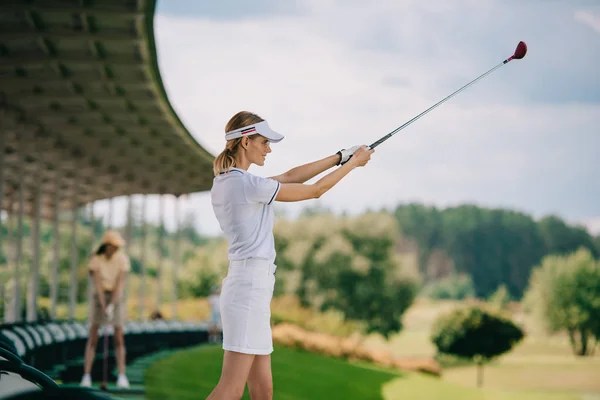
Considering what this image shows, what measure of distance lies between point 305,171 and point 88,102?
1251 centimetres

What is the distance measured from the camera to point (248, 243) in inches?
167

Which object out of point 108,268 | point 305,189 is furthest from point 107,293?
point 305,189

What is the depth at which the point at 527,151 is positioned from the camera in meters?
128

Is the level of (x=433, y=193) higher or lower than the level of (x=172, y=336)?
higher

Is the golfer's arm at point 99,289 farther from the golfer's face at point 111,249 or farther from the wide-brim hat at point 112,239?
the wide-brim hat at point 112,239

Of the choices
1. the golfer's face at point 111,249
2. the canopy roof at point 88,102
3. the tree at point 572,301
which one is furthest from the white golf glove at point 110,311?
the tree at point 572,301

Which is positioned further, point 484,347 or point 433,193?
point 433,193

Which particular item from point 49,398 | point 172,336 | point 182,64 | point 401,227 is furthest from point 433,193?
point 49,398

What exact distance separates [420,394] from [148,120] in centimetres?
2084

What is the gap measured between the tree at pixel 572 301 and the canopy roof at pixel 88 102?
5431 cm

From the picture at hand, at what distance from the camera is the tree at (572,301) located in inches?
2977

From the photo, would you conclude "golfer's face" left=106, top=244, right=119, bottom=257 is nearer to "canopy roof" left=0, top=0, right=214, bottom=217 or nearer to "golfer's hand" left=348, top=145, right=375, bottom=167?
"canopy roof" left=0, top=0, right=214, bottom=217

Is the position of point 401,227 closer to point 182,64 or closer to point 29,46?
point 182,64

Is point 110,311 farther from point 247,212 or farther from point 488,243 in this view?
point 488,243
